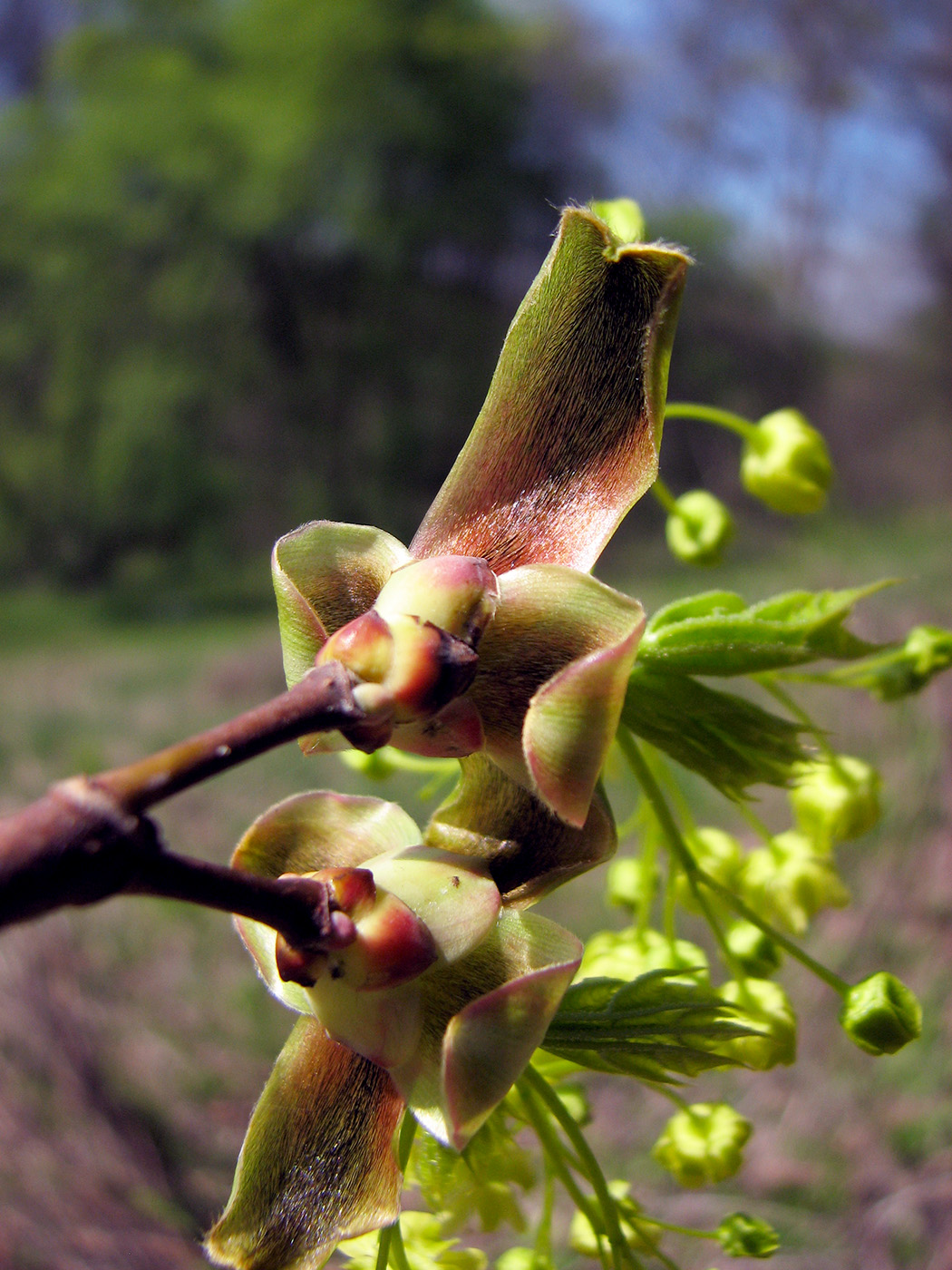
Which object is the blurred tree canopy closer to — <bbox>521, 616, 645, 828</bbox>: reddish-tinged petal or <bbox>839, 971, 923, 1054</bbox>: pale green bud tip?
<bbox>839, 971, 923, 1054</bbox>: pale green bud tip

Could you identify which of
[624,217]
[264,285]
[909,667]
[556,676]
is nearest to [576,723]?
[556,676]

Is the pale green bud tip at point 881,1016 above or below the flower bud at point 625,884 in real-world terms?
above

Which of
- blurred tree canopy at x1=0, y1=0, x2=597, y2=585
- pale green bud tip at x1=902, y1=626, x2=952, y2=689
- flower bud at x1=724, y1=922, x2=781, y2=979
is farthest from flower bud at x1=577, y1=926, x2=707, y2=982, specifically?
blurred tree canopy at x1=0, y1=0, x2=597, y2=585

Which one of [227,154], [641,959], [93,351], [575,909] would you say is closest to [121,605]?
[93,351]

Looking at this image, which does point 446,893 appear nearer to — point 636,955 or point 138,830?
point 138,830

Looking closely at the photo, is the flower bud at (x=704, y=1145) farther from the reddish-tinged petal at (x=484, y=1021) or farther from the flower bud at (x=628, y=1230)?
the reddish-tinged petal at (x=484, y=1021)

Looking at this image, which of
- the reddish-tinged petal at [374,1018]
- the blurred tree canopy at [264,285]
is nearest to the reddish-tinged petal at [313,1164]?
the reddish-tinged petal at [374,1018]
